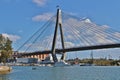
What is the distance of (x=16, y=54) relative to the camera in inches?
6353

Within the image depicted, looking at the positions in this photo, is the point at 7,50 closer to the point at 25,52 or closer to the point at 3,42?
the point at 3,42

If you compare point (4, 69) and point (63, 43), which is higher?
point (63, 43)

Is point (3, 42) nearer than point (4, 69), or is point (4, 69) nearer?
point (4, 69)

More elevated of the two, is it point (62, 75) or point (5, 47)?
point (5, 47)

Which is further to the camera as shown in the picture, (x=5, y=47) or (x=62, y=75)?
(x=5, y=47)

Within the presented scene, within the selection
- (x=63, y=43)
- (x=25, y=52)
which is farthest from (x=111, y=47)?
(x=25, y=52)

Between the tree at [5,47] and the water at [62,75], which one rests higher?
the tree at [5,47]

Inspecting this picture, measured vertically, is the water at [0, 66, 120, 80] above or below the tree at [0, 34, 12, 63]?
below

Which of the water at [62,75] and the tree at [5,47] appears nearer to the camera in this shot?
the water at [62,75]

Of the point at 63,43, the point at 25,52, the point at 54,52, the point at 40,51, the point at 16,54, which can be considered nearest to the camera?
the point at 63,43

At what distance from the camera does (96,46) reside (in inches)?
4072

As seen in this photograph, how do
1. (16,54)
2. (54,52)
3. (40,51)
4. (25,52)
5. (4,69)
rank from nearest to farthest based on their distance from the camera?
(4,69), (54,52), (40,51), (25,52), (16,54)

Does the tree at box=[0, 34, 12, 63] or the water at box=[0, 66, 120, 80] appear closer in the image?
the water at box=[0, 66, 120, 80]

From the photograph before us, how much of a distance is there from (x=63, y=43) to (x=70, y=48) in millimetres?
3172
